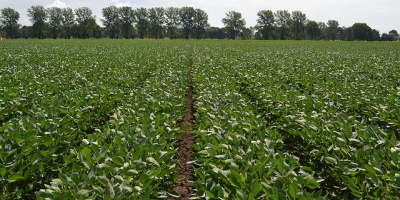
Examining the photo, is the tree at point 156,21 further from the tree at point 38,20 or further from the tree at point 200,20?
the tree at point 38,20

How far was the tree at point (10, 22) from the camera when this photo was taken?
100062 millimetres

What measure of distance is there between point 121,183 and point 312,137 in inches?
122

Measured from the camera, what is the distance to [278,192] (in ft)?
8.07

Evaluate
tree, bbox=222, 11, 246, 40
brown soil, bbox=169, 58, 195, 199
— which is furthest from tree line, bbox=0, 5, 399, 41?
brown soil, bbox=169, 58, 195, 199

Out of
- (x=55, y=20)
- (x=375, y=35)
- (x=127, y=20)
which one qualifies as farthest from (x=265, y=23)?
(x=55, y=20)

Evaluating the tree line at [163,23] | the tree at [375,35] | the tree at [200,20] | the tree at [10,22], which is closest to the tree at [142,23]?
the tree line at [163,23]

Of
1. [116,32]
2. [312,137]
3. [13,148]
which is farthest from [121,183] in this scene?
[116,32]

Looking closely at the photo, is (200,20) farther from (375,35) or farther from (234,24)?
(375,35)

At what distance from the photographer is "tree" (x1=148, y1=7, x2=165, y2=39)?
371ft

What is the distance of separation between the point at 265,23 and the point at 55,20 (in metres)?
73.2

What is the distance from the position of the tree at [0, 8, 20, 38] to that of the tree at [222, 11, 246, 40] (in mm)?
69955

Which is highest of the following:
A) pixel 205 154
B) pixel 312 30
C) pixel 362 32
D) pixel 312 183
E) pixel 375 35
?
pixel 312 30

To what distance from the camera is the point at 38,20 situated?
101 meters

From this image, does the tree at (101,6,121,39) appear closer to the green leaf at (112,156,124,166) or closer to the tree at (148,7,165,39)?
the tree at (148,7,165,39)
